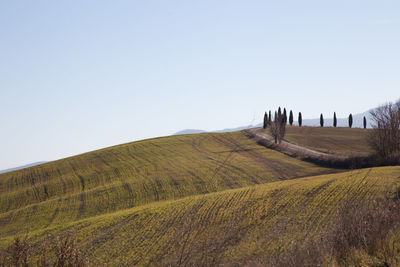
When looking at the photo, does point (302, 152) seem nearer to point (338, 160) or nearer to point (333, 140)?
point (338, 160)

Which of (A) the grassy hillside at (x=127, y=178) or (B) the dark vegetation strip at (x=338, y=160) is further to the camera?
(B) the dark vegetation strip at (x=338, y=160)

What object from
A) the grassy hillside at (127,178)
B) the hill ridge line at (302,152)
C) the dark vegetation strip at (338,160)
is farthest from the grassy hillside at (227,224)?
the hill ridge line at (302,152)

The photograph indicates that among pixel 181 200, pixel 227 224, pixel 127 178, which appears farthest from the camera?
pixel 127 178

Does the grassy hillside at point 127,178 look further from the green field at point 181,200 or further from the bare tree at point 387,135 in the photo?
the bare tree at point 387,135

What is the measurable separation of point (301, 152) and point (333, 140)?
2042 cm

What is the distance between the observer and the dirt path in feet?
168

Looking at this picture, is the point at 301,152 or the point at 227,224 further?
the point at 301,152

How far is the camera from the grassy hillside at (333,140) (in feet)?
214

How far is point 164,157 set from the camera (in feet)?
200

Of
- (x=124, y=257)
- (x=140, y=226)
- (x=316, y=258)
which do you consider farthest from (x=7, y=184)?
(x=316, y=258)

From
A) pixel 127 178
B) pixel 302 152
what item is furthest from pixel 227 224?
pixel 302 152

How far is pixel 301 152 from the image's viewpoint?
60844 millimetres

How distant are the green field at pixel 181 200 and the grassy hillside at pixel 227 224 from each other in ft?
0.26

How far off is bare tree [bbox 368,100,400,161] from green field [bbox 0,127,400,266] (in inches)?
335
